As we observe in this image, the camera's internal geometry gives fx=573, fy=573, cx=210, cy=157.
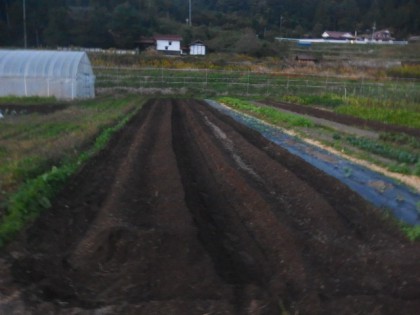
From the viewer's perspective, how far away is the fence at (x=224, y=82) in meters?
42.7

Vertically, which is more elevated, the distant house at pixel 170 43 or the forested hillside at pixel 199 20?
the forested hillside at pixel 199 20

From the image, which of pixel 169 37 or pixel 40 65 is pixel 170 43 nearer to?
pixel 169 37

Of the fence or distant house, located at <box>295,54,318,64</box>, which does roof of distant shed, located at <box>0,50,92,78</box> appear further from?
distant house, located at <box>295,54,318,64</box>

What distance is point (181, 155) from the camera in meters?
13.6

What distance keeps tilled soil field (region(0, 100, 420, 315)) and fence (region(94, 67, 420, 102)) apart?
32470 millimetres

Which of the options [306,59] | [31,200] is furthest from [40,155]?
[306,59]

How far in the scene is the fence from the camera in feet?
140

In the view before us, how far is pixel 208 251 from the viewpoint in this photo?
6.39 metres

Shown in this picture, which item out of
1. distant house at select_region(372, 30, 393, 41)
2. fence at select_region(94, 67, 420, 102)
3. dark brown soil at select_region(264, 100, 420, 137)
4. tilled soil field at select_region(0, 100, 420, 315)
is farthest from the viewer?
distant house at select_region(372, 30, 393, 41)

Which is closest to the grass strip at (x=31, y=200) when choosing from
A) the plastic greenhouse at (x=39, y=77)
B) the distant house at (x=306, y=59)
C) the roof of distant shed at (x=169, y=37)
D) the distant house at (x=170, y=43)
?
the plastic greenhouse at (x=39, y=77)

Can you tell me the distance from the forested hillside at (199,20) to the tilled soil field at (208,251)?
57443 mm

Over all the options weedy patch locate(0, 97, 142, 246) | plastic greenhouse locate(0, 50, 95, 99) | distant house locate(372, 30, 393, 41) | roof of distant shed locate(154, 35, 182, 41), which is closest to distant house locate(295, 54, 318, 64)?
roof of distant shed locate(154, 35, 182, 41)

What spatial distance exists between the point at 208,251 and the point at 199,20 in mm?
89060

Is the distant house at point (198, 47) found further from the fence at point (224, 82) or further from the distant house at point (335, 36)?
the distant house at point (335, 36)
